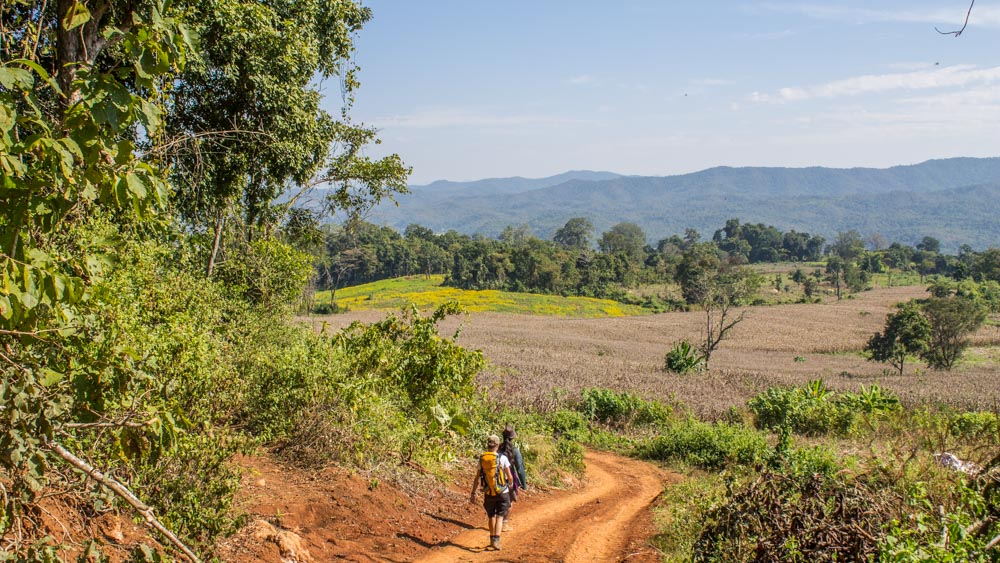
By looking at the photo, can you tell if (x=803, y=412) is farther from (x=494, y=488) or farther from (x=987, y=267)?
(x=987, y=267)

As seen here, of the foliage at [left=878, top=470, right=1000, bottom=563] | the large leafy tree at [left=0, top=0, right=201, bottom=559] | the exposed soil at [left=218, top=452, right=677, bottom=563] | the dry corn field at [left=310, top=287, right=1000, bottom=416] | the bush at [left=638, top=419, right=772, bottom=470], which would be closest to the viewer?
the large leafy tree at [left=0, top=0, right=201, bottom=559]

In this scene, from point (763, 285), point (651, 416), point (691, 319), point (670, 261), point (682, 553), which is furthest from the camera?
point (670, 261)

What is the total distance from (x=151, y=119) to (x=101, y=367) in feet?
4.04

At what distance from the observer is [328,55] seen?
669 inches

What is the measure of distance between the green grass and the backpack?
2444 inches

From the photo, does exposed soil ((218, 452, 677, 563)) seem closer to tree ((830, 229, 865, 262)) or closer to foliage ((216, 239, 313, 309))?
foliage ((216, 239, 313, 309))

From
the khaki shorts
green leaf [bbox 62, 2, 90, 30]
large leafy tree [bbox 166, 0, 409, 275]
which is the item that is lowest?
the khaki shorts

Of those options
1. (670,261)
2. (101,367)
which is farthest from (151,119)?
(670,261)

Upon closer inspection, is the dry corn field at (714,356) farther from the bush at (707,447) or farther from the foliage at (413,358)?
the bush at (707,447)

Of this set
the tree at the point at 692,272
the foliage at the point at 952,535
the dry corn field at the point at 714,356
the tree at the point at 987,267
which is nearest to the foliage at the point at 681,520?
the foliage at the point at 952,535

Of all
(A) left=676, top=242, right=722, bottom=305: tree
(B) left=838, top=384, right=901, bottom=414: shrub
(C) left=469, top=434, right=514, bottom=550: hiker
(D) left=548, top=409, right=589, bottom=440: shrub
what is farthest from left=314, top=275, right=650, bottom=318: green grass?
(C) left=469, top=434, right=514, bottom=550: hiker

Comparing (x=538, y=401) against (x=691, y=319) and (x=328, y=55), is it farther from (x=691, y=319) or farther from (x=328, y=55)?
(x=691, y=319)

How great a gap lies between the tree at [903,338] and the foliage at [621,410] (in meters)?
30.1

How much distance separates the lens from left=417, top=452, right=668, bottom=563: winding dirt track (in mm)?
8406
